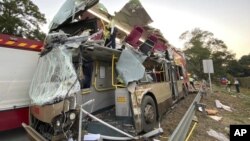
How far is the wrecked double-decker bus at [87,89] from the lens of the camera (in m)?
4.43

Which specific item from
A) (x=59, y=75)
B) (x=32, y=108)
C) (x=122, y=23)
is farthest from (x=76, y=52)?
(x=122, y=23)

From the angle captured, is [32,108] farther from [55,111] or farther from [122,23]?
[122,23]

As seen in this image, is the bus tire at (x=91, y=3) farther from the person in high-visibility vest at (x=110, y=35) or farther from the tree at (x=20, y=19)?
the tree at (x=20, y=19)

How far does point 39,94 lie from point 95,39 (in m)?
1.69

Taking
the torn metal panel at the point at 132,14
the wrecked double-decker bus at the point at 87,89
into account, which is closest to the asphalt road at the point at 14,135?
the wrecked double-decker bus at the point at 87,89

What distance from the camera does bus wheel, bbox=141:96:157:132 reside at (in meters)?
5.91

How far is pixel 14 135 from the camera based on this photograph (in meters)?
6.72

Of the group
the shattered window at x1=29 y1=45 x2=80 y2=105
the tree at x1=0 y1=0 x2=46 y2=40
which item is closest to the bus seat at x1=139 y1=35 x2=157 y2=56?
the shattered window at x1=29 y1=45 x2=80 y2=105

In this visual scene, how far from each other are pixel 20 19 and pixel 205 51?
138 feet

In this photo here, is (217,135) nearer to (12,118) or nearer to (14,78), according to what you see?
(12,118)

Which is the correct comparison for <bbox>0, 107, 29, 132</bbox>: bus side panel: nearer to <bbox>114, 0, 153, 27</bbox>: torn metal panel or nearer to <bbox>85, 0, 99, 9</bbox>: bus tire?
<bbox>85, 0, 99, 9</bbox>: bus tire

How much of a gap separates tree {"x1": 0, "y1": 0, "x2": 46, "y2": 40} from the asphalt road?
21407 mm

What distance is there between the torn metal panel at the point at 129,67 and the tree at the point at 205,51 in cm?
4912

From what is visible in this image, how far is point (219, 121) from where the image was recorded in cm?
909
